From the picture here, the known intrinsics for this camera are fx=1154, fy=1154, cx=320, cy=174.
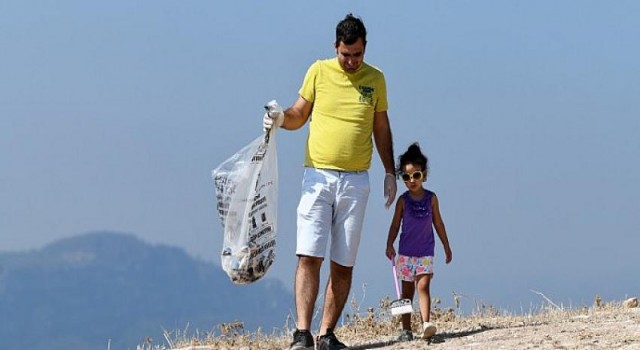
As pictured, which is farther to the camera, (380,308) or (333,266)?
(380,308)

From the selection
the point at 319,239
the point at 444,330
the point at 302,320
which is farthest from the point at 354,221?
the point at 444,330

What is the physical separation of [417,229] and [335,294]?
901 mm

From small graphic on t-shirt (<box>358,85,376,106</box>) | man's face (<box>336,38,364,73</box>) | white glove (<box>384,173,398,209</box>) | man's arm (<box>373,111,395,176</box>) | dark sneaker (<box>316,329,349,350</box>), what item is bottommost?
dark sneaker (<box>316,329,349,350</box>)

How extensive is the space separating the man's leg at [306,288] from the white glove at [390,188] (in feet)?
2.63

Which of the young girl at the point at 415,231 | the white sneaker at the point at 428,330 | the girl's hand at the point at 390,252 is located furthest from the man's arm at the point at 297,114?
the white sneaker at the point at 428,330

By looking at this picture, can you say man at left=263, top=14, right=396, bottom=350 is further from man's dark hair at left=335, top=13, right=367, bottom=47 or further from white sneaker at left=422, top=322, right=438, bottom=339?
white sneaker at left=422, top=322, right=438, bottom=339

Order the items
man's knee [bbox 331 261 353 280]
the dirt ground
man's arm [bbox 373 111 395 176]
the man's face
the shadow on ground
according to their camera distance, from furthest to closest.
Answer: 1. the shadow on ground
2. man's arm [bbox 373 111 395 176]
3. man's knee [bbox 331 261 353 280]
4. the man's face
5. the dirt ground

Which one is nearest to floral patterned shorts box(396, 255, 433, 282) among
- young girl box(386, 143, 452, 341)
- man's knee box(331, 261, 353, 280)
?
young girl box(386, 143, 452, 341)

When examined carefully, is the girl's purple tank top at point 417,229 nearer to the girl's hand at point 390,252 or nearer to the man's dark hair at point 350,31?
the girl's hand at point 390,252

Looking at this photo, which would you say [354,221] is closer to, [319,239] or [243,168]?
[319,239]

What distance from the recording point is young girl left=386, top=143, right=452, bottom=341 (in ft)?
27.7

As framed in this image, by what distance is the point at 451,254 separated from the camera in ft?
28.4

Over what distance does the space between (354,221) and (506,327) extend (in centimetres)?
196

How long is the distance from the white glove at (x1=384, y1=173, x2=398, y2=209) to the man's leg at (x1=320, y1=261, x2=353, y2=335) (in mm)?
626
